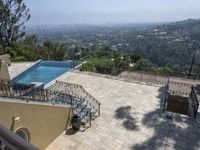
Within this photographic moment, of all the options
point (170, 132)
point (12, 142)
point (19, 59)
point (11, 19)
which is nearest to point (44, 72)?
point (19, 59)

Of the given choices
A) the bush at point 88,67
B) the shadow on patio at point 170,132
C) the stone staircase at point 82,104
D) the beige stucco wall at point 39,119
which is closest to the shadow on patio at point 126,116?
the shadow on patio at point 170,132

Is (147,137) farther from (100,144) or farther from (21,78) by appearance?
(21,78)

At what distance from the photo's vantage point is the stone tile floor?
841 cm

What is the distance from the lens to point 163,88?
14664 mm

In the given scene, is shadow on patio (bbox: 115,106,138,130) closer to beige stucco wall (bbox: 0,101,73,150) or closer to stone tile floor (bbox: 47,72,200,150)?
stone tile floor (bbox: 47,72,200,150)

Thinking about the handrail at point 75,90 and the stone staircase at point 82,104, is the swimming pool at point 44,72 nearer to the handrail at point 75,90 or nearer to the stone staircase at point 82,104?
the handrail at point 75,90

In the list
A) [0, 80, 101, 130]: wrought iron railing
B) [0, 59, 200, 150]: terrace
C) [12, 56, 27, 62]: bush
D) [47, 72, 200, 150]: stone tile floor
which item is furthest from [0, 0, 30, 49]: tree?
[47, 72, 200, 150]: stone tile floor

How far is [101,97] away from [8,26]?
64.1 ft

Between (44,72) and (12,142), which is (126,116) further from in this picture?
(44,72)

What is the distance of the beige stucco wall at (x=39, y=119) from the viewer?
648cm

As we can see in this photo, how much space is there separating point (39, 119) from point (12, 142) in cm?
626

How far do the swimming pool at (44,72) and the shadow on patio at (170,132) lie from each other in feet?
33.5

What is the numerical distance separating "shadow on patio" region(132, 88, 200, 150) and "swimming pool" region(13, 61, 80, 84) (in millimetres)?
10223

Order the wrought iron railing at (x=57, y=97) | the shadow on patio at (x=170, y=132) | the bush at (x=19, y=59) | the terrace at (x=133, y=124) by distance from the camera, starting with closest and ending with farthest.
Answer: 1. the wrought iron railing at (x=57, y=97)
2. the shadow on patio at (x=170, y=132)
3. the terrace at (x=133, y=124)
4. the bush at (x=19, y=59)
